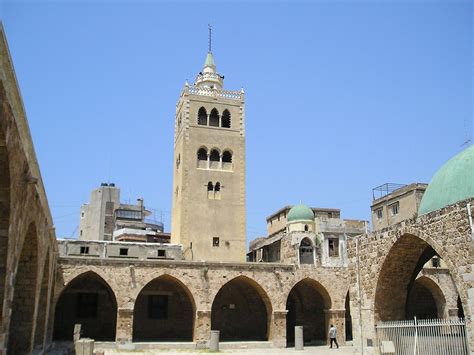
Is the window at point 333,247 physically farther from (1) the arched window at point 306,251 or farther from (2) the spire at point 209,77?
(2) the spire at point 209,77

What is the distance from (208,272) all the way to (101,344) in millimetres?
5675

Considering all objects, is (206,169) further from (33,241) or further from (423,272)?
(33,241)

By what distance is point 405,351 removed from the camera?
12695 mm

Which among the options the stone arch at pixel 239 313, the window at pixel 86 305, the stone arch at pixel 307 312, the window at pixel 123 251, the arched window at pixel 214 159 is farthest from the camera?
the arched window at pixel 214 159

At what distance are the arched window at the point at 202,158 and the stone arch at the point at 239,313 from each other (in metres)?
9.51

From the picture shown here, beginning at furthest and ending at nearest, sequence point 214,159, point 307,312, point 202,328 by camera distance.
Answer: point 214,159
point 307,312
point 202,328

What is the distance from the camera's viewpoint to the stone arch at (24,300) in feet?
41.6

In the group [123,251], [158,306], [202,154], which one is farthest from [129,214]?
[158,306]

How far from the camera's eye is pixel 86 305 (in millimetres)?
26312

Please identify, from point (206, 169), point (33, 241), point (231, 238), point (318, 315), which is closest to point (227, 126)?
point (206, 169)

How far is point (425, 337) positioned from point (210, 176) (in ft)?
77.0

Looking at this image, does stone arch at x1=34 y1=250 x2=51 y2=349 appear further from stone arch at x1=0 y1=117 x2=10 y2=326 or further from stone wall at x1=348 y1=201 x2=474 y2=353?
stone wall at x1=348 y1=201 x2=474 y2=353

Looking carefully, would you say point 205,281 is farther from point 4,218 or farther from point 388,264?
point 4,218

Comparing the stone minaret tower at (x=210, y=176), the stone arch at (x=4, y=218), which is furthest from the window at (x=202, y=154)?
the stone arch at (x=4, y=218)
